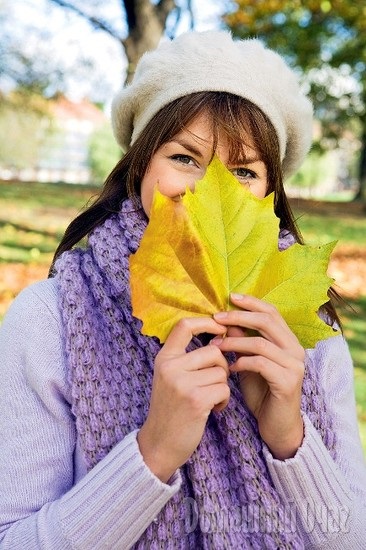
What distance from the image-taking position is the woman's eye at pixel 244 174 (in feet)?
4.91

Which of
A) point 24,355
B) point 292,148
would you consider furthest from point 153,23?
point 24,355

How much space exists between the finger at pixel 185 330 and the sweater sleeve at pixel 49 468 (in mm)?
225

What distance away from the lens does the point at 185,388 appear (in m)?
1.05

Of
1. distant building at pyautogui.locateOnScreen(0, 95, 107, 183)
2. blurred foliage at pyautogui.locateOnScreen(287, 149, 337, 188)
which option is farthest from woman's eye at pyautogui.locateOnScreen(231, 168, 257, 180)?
distant building at pyautogui.locateOnScreen(0, 95, 107, 183)

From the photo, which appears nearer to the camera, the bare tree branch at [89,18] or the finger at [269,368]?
the finger at [269,368]

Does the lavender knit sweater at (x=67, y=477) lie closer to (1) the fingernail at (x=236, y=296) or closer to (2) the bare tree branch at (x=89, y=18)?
(1) the fingernail at (x=236, y=296)

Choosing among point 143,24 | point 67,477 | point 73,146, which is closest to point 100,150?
point 73,146

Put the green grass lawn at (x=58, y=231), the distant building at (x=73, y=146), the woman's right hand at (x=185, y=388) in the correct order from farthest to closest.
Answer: the distant building at (x=73, y=146) < the green grass lawn at (x=58, y=231) < the woman's right hand at (x=185, y=388)

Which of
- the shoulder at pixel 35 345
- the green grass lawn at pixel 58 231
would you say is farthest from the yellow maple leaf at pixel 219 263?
the green grass lawn at pixel 58 231

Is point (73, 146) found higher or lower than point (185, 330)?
lower

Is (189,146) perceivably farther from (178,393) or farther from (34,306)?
(178,393)

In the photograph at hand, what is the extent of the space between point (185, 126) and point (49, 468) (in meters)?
0.80

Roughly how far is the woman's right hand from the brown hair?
1.81 feet

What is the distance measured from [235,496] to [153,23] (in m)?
5.49
